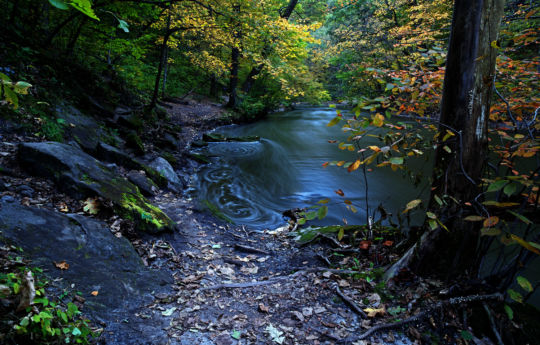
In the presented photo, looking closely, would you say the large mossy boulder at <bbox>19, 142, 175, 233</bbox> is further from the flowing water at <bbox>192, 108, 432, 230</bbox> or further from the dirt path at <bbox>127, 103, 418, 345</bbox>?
the flowing water at <bbox>192, 108, 432, 230</bbox>

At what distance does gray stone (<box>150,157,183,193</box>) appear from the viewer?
7453mm

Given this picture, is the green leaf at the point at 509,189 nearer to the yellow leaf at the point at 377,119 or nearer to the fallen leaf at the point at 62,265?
the yellow leaf at the point at 377,119

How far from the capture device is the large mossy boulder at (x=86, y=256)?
Result: 2.62m

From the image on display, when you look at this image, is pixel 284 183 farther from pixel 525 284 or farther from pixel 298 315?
pixel 525 284

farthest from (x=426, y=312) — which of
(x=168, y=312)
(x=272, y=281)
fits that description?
(x=168, y=312)

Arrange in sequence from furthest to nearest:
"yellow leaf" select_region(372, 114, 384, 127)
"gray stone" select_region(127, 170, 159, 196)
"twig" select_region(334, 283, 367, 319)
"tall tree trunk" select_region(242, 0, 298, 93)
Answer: "tall tree trunk" select_region(242, 0, 298, 93) < "gray stone" select_region(127, 170, 159, 196) < "twig" select_region(334, 283, 367, 319) < "yellow leaf" select_region(372, 114, 384, 127)

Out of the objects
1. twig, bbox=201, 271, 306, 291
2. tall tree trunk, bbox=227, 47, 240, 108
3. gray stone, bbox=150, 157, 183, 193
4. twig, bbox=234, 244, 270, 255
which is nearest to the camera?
twig, bbox=201, 271, 306, 291

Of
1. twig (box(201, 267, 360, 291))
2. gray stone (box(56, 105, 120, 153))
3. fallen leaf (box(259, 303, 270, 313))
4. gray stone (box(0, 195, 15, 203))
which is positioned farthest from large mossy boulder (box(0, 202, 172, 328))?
gray stone (box(56, 105, 120, 153))

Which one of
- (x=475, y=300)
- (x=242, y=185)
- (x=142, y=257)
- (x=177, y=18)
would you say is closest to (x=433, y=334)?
(x=475, y=300)

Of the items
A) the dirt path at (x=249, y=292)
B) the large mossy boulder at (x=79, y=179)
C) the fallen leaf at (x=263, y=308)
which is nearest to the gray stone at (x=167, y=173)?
the dirt path at (x=249, y=292)

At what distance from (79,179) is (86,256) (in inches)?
61.6

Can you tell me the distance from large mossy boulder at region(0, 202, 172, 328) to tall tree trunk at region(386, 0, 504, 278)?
3184mm

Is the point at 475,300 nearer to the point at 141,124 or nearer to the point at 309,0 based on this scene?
the point at 141,124

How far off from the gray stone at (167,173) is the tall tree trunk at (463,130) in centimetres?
622
